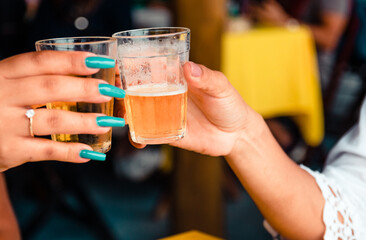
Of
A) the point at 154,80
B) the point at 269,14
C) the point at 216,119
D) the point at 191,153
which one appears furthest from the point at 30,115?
the point at 269,14

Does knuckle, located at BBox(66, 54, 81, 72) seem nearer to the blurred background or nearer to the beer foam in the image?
the beer foam

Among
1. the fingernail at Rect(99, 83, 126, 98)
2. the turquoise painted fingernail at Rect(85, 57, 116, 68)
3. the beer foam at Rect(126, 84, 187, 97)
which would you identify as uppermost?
the turquoise painted fingernail at Rect(85, 57, 116, 68)

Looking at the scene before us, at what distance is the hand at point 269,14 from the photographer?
3504 mm

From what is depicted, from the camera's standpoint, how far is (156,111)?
880 mm

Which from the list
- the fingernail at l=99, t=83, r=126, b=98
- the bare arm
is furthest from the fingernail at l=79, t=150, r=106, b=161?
the bare arm

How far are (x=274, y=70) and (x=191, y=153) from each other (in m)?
1.02

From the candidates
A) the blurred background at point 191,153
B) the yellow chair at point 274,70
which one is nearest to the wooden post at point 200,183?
the blurred background at point 191,153

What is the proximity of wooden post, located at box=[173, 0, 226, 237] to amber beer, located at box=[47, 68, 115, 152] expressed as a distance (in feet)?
4.91

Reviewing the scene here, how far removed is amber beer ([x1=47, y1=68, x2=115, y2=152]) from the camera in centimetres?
80

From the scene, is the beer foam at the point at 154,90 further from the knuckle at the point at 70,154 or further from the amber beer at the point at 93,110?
the knuckle at the point at 70,154

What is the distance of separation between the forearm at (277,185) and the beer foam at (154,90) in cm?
30

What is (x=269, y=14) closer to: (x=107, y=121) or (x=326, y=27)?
(x=326, y=27)

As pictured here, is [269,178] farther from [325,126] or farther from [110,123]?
[325,126]

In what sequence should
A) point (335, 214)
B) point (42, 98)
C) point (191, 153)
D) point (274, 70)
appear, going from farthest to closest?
1. point (274, 70)
2. point (191, 153)
3. point (335, 214)
4. point (42, 98)
